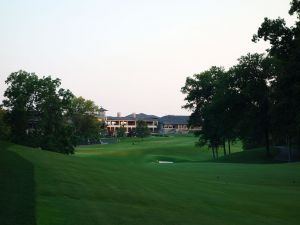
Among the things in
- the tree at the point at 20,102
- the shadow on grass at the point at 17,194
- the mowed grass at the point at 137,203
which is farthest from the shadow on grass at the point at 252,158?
the shadow on grass at the point at 17,194

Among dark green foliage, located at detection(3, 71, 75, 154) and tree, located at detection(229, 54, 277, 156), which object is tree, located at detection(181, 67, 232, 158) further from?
dark green foliage, located at detection(3, 71, 75, 154)

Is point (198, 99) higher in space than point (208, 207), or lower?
higher

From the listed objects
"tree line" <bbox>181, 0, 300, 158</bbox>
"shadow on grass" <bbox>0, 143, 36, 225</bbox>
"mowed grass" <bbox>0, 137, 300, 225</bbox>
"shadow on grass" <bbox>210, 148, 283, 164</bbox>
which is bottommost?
"shadow on grass" <bbox>210, 148, 283, 164</bbox>

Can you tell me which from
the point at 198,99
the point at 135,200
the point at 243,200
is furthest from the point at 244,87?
the point at 135,200

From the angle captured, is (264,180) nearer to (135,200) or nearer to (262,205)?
(262,205)

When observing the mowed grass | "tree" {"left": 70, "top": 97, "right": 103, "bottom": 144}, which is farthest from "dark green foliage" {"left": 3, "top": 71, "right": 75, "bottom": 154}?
"tree" {"left": 70, "top": 97, "right": 103, "bottom": 144}

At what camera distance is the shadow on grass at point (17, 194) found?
8.72 metres

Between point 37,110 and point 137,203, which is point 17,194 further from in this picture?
point 37,110

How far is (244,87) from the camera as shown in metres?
64.9

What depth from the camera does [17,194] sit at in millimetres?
11219

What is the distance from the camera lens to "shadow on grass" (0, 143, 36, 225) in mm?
8719

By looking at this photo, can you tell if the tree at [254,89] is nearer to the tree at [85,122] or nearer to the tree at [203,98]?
the tree at [203,98]

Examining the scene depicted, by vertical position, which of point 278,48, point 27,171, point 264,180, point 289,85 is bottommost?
point 264,180

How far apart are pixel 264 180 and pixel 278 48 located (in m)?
9.27
